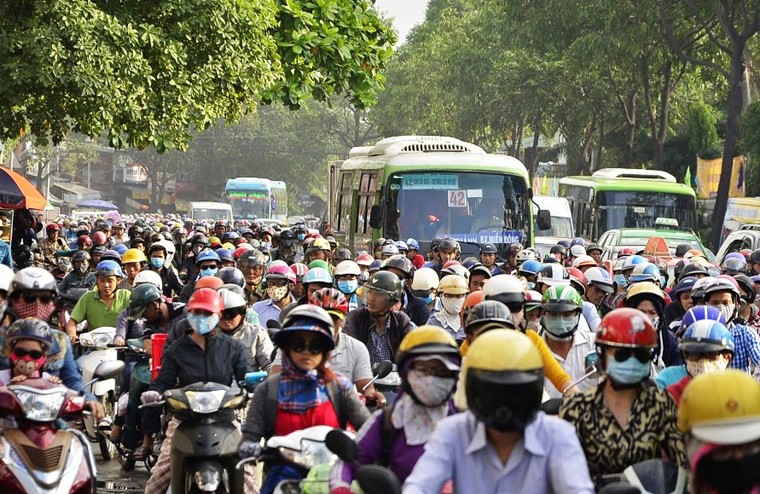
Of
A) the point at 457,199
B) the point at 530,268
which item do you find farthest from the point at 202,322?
the point at 457,199

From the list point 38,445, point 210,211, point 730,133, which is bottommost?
point 210,211

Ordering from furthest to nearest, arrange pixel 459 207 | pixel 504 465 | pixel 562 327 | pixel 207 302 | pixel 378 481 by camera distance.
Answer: pixel 459 207 < pixel 207 302 < pixel 562 327 < pixel 378 481 < pixel 504 465

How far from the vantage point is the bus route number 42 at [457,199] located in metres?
22.2

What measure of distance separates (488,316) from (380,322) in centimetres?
274

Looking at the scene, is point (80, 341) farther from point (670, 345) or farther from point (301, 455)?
point (301, 455)

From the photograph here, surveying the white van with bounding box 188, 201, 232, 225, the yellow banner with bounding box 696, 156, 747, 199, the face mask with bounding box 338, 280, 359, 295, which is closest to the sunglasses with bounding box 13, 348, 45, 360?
the face mask with bounding box 338, 280, 359, 295

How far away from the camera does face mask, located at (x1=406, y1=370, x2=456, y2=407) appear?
5379mm

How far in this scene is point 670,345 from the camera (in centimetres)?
916

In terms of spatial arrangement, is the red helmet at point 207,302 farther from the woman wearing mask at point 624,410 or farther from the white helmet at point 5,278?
the woman wearing mask at point 624,410

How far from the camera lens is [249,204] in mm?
70625

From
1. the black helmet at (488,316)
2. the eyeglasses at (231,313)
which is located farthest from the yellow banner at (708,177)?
the black helmet at (488,316)

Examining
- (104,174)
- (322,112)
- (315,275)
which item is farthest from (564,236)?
(104,174)

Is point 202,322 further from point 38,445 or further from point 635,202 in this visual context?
point 635,202

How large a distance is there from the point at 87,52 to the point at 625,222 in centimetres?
1888
